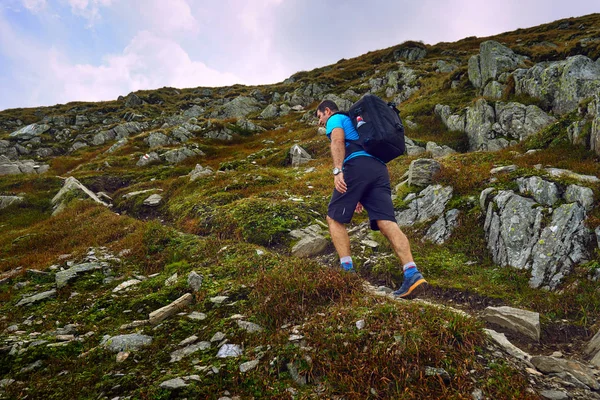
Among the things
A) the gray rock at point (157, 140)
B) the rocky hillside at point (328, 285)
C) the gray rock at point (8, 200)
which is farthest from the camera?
the gray rock at point (157, 140)

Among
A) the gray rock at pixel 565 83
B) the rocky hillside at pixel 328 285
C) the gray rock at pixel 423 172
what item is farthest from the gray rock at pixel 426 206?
the gray rock at pixel 565 83

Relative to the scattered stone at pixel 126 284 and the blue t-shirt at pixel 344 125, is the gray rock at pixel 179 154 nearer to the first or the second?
the scattered stone at pixel 126 284

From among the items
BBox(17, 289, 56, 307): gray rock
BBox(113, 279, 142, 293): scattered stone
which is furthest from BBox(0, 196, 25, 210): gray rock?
BBox(113, 279, 142, 293): scattered stone

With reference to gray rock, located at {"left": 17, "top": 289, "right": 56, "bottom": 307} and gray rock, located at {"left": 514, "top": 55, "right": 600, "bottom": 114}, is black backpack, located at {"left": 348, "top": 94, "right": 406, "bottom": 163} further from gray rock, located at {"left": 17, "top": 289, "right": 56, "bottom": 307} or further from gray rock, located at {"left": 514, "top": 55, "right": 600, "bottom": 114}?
gray rock, located at {"left": 514, "top": 55, "right": 600, "bottom": 114}

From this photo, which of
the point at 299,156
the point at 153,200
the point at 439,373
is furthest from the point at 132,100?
the point at 439,373

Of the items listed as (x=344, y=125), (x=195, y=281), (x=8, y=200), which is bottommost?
(x=195, y=281)

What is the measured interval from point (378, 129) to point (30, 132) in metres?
68.6

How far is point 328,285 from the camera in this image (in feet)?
16.9

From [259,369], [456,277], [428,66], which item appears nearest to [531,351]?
[456,277]

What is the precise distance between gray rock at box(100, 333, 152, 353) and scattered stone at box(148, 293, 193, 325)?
437mm

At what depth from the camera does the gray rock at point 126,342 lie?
14.1 feet

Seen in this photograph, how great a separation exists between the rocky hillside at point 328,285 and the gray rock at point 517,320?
0.10 feet

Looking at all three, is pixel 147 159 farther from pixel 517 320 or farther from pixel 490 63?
pixel 517 320

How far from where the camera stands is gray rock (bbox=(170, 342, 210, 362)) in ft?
13.2
